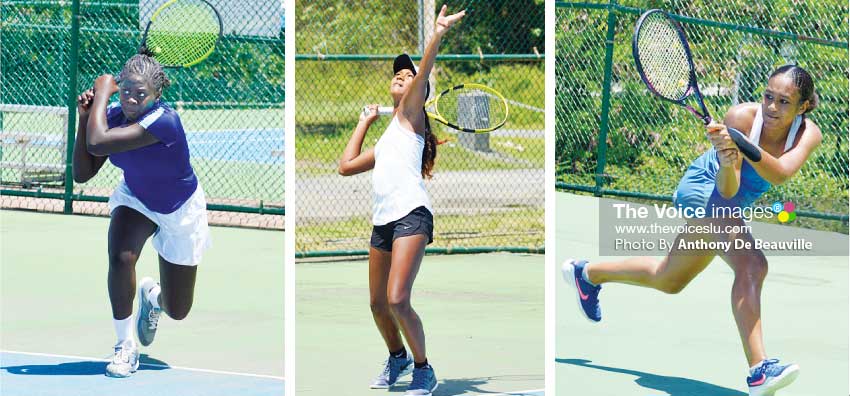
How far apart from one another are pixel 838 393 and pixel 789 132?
1221 millimetres

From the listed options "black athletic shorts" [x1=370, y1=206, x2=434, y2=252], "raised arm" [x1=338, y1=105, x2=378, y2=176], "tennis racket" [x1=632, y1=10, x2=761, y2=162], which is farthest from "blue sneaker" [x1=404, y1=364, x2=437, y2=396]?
"tennis racket" [x1=632, y1=10, x2=761, y2=162]

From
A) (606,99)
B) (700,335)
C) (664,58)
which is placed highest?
(606,99)

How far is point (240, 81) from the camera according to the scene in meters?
13.2

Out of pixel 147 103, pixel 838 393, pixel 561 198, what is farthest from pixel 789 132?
pixel 561 198

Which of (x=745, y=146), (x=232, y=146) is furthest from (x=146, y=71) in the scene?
(x=232, y=146)

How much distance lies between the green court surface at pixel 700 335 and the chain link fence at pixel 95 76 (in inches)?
151

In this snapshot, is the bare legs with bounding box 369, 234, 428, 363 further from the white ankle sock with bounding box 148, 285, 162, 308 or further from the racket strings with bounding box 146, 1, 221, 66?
the racket strings with bounding box 146, 1, 221, 66

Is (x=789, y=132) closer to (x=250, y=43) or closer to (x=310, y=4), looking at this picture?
(x=250, y=43)

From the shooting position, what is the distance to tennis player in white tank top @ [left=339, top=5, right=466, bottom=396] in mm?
5715

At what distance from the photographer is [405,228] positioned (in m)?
5.77

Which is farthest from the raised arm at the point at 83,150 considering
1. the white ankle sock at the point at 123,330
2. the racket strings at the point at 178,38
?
the racket strings at the point at 178,38

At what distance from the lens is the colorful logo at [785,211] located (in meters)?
11.4

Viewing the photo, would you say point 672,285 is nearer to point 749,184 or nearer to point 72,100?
point 749,184

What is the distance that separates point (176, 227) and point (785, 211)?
666 cm
